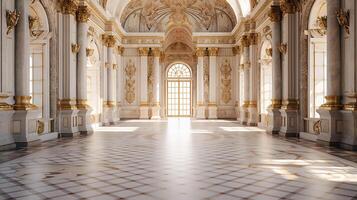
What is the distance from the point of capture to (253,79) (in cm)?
1947

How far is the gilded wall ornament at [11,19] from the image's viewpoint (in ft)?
30.2

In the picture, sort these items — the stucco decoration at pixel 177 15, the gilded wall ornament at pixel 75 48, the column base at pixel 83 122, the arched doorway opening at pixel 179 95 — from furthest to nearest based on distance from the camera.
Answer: the arched doorway opening at pixel 179 95
the stucco decoration at pixel 177 15
the column base at pixel 83 122
the gilded wall ornament at pixel 75 48

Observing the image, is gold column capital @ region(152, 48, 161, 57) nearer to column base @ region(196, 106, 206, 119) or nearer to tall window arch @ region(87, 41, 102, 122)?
column base @ region(196, 106, 206, 119)

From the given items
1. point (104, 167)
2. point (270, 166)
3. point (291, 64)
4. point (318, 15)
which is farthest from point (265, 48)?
point (104, 167)

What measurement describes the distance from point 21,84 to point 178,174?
6.06m

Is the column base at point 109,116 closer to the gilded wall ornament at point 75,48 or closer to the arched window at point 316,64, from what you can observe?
the gilded wall ornament at point 75,48

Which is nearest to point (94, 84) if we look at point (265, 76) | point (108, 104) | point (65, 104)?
point (108, 104)

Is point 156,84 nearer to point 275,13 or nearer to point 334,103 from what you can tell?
point 275,13

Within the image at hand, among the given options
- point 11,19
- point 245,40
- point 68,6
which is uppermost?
point 68,6

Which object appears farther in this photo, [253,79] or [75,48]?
[253,79]

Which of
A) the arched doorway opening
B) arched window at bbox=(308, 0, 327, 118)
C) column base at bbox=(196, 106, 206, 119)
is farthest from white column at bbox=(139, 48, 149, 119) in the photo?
arched window at bbox=(308, 0, 327, 118)

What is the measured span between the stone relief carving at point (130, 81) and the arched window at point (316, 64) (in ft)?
54.4

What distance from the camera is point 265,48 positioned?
1756 cm

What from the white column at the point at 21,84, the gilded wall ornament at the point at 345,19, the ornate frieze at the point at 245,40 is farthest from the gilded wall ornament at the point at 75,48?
the ornate frieze at the point at 245,40
